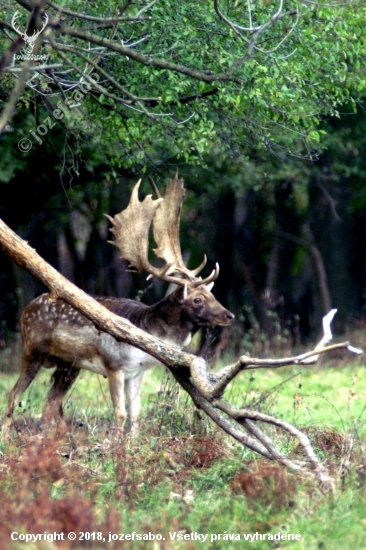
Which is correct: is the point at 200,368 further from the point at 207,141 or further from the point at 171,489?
the point at 207,141

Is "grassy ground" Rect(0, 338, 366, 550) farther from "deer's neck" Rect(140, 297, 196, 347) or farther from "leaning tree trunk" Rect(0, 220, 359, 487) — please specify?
"deer's neck" Rect(140, 297, 196, 347)

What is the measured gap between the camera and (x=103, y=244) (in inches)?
942

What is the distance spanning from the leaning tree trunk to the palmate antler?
242cm

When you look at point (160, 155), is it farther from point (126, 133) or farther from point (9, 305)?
point (9, 305)

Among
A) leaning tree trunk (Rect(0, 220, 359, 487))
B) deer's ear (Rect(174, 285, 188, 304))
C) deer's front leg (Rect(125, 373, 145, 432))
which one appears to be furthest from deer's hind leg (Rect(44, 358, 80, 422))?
leaning tree trunk (Rect(0, 220, 359, 487))

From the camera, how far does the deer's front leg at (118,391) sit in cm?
972

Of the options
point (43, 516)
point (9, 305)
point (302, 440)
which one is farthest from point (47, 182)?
point (43, 516)

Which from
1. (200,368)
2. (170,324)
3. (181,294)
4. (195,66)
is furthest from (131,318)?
(200,368)

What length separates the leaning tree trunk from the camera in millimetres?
6582

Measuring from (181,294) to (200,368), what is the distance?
11.0ft

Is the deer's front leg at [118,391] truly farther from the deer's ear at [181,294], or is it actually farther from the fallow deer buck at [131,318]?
the deer's ear at [181,294]

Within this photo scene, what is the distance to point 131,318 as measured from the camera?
10562 mm

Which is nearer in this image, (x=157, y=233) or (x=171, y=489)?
(x=171, y=489)

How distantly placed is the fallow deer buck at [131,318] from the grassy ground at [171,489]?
70 cm
